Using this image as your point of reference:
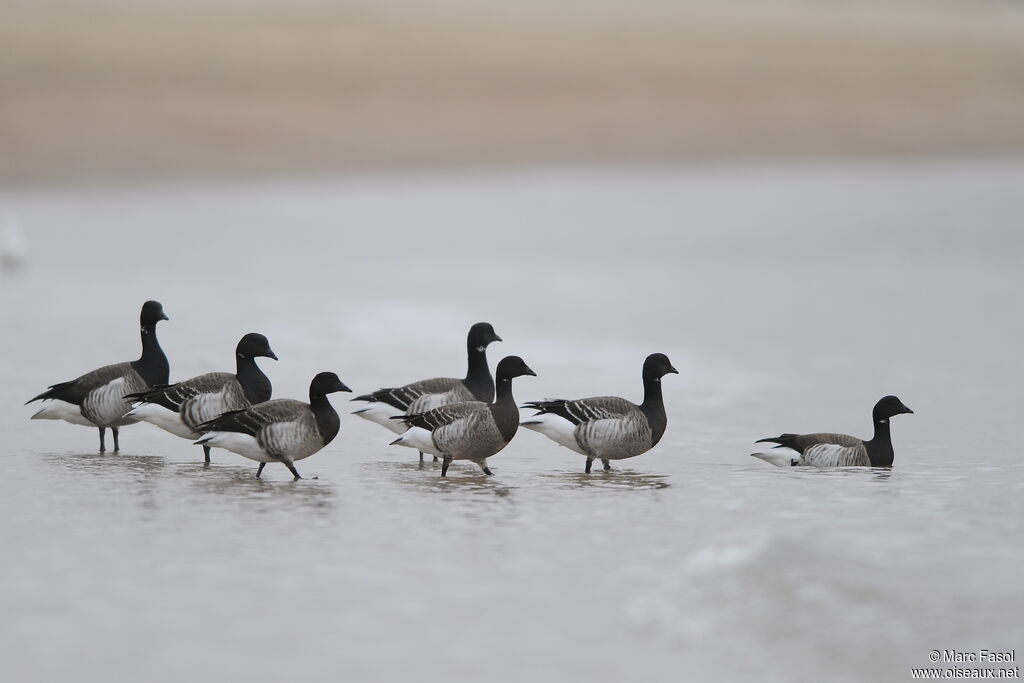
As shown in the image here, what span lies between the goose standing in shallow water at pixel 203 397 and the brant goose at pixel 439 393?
106 cm

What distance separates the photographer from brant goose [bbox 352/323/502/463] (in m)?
11.5

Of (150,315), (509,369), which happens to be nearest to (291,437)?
(509,369)

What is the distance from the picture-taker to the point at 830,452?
10.9m

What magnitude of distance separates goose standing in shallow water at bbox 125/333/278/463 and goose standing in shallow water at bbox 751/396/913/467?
4082 mm

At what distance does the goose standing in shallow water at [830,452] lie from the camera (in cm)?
1082

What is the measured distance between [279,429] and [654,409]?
121 inches

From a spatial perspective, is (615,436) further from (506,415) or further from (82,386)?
(82,386)

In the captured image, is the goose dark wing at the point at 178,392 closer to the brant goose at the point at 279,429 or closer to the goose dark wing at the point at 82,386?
the goose dark wing at the point at 82,386

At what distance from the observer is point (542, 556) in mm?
7727

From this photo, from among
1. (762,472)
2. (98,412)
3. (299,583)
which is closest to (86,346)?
(98,412)

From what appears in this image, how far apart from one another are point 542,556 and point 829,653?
1932 millimetres

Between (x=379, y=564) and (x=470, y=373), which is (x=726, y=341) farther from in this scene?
(x=379, y=564)

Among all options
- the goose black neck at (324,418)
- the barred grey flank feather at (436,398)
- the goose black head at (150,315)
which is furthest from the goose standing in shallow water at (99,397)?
the barred grey flank feather at (436,398)

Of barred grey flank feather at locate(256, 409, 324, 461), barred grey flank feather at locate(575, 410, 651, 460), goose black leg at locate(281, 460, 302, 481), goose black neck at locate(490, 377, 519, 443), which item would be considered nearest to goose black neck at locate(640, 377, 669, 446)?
barred grey flank feather at locate(575, 410, 651, 460)
